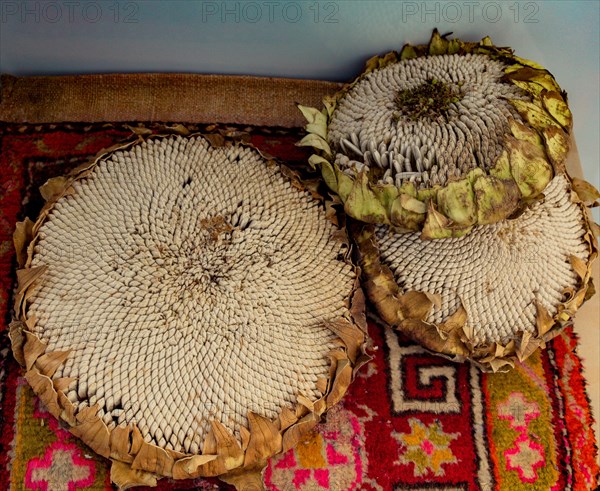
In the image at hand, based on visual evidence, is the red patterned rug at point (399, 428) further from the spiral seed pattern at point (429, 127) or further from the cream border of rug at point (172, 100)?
the spiral seed pattern at point (429, 127)

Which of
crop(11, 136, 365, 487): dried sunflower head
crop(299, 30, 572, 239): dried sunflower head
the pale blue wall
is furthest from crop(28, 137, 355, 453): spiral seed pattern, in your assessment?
the pale blue wall

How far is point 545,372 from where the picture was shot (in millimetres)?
1041

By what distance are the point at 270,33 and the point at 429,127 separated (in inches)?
13.4

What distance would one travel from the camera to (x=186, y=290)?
0.83 meters

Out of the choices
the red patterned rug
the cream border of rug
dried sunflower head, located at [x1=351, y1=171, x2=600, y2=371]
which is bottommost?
the red patterned rug

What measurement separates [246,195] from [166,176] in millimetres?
111

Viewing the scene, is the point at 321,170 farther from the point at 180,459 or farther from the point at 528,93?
the point at 180,459

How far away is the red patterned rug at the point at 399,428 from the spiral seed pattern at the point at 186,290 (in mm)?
153

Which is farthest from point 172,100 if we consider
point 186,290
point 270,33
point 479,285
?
point 479,285

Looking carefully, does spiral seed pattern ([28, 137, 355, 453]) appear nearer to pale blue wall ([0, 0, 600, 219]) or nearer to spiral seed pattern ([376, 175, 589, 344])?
spiral seed pattern ([376, 175, 589, 344])

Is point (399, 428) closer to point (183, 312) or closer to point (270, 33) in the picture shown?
point (183, 312)

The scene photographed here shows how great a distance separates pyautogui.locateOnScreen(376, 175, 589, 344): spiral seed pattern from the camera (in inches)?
35.6

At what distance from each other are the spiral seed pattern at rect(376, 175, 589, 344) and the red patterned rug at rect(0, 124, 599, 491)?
0.44 feet

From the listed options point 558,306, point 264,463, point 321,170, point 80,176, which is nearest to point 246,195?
point 321,170
